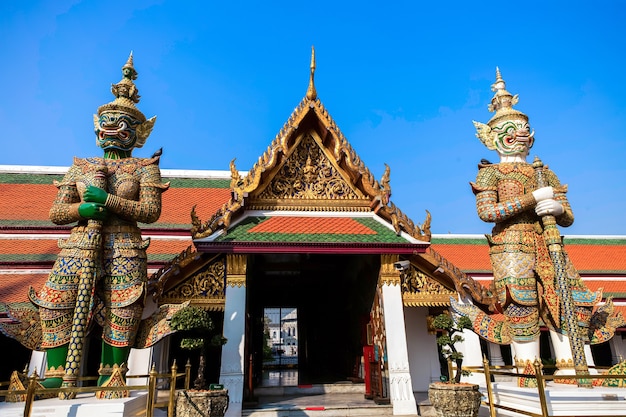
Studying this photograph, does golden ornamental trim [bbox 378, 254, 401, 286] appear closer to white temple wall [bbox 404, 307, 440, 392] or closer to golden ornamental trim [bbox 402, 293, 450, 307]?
golden ornamental trim [bbox 402, 293, 450, 307]

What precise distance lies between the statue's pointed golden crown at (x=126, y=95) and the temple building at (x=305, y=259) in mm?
1739

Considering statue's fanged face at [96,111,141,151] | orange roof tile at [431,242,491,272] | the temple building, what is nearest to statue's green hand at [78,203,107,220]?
statue's fanged face at [96,111,141,151]

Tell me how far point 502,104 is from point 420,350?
Result: 4619 millimetres

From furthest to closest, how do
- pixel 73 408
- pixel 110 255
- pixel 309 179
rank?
pixel 309 179, pixel 110 255, pixel 73 408

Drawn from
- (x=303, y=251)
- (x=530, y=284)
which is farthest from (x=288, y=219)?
(x=530, y=284)

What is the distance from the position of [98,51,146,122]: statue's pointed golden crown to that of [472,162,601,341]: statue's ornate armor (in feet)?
16.7

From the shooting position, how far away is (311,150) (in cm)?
727

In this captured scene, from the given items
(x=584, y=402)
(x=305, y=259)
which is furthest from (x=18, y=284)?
(x=584, y=402)

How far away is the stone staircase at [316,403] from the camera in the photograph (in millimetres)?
5484

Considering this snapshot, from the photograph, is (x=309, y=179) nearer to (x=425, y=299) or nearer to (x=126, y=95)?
(x=425, y=299)

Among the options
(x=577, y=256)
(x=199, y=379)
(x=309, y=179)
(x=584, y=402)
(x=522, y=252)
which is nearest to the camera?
(x=584, y=402)

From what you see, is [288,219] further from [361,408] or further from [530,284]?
[530,284]

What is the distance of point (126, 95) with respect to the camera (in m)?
6.01

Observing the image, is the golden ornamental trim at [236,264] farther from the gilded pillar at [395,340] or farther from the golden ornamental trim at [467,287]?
the golden ornamental trim at [467,287]
